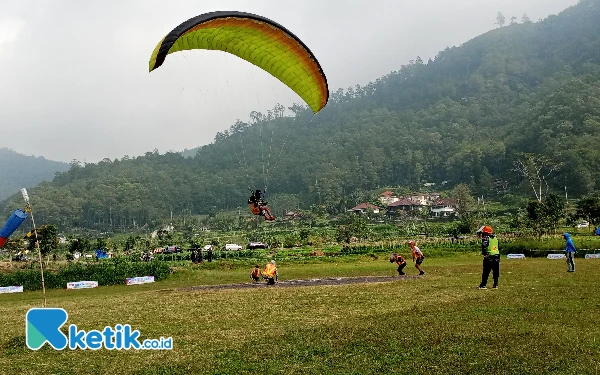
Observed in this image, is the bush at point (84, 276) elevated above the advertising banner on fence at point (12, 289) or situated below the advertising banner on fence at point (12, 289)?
above

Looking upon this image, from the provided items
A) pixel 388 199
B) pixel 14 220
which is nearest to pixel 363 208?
pixel 388 199

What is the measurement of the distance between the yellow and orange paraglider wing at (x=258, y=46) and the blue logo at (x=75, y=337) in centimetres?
652

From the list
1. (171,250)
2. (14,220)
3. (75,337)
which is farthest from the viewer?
(171,250)

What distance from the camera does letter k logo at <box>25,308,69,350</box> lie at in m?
9.88

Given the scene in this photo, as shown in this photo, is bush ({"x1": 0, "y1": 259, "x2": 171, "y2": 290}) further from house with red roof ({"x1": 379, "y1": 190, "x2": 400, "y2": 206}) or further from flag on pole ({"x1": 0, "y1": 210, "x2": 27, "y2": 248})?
house with red roof ({"x1": 379, "y1": 190, "x2": 400, "y2": 206})

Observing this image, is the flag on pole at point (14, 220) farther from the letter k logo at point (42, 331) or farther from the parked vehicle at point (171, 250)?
the parked vehicle at point (171, 250)

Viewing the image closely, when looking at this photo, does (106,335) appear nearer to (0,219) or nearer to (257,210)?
(257,210)

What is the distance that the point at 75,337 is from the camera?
→ 10.3 metres

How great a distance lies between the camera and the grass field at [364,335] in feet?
23.7

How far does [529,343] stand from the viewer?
778 centimetres

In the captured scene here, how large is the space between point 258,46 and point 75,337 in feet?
32.4

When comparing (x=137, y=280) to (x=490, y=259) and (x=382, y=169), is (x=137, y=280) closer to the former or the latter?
(x=490, y=259)

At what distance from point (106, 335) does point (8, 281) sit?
93.8 ft

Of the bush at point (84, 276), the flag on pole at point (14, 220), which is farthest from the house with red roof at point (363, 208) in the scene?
the flag on pole at point (14, 220)
